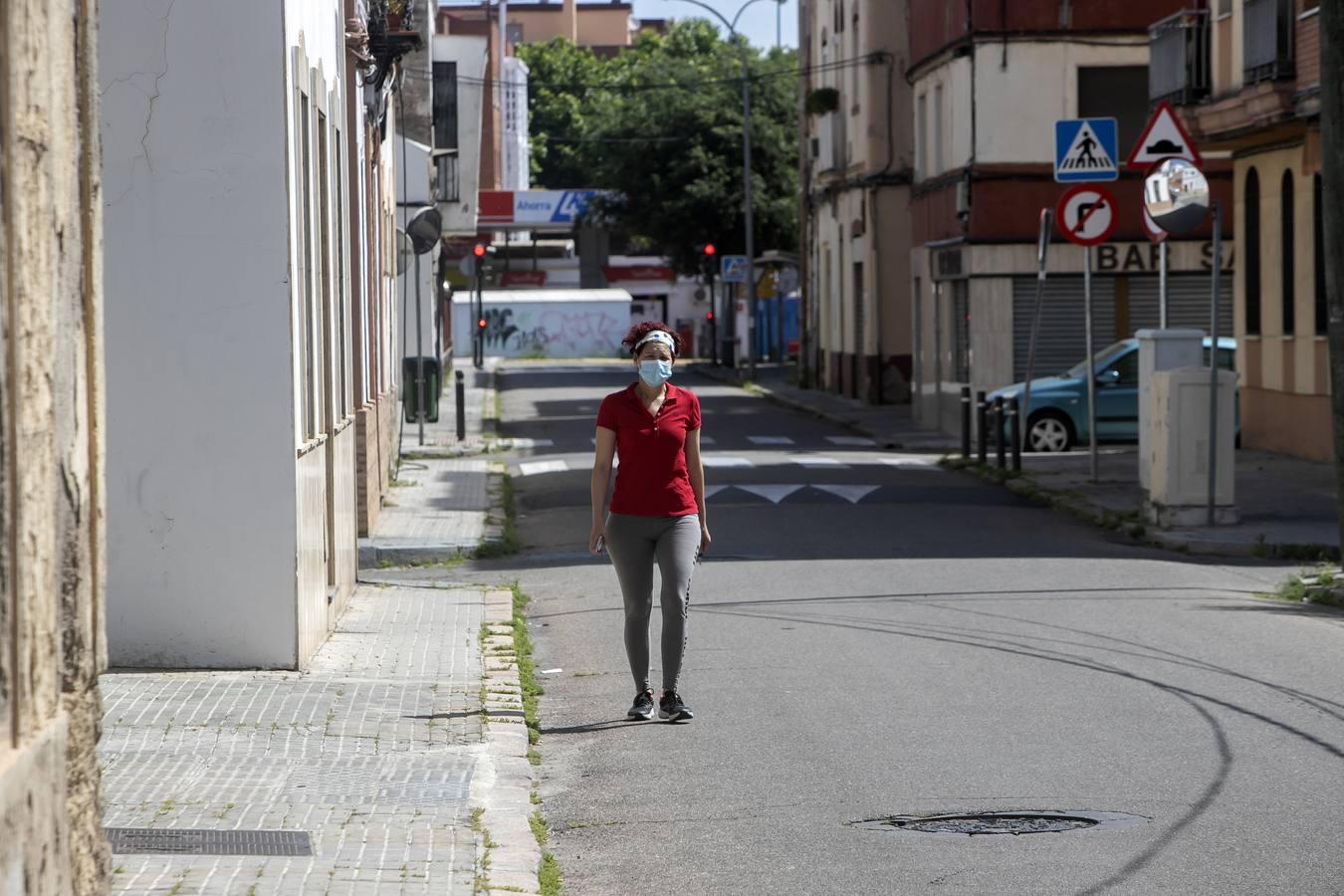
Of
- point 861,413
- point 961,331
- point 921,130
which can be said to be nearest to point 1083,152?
point 961,331

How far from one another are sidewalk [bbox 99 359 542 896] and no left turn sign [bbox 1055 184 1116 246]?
34.9 feet

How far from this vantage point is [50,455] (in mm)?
3627

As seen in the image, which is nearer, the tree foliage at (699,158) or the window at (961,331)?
the window at (961,331)

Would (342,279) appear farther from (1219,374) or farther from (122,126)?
(1219,374)

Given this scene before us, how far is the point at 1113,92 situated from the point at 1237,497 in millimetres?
13797

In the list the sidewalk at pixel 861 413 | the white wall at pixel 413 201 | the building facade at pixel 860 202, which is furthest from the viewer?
the building facade at pixel 860 202

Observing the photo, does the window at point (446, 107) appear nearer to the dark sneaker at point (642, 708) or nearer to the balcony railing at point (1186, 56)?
the balcony railing at point (1186, 56)

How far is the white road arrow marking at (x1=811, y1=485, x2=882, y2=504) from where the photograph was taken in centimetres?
1983

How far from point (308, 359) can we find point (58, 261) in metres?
6.75

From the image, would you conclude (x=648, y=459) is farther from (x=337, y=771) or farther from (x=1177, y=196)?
(x=1177, y=196)

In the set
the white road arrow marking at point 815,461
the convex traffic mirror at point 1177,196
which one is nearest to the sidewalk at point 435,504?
the white road arrow marking at point 815,461

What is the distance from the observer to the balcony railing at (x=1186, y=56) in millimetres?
24828

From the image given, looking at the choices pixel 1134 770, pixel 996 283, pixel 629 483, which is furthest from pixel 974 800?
pixel 996 283

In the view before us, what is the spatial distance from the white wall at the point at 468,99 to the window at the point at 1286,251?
86.5 ft
